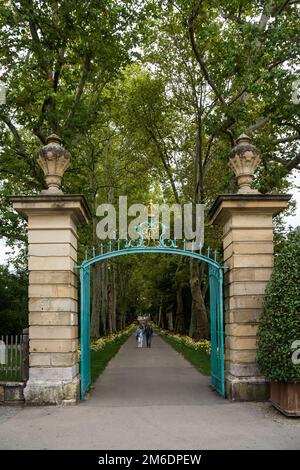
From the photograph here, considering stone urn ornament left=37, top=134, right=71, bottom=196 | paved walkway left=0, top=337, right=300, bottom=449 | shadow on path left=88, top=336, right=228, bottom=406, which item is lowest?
shadow on path left=88, top=336, right=228, bottom=406

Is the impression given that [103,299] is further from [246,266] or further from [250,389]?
[250,389]

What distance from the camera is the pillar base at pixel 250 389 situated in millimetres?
10773

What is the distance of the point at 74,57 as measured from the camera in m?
18.8

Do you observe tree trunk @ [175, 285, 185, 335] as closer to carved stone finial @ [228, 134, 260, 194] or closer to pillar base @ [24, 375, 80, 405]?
carved stone finial @ [228, 134, 260, 194]

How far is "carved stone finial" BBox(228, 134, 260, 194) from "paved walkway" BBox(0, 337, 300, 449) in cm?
448

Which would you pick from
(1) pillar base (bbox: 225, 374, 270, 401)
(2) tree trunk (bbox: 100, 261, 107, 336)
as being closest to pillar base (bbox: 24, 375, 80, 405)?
(1) pillar base (bbox: 225, 374, 270, 401)

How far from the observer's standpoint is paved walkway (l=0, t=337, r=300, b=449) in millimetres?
7430

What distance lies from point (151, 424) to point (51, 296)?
140 inches

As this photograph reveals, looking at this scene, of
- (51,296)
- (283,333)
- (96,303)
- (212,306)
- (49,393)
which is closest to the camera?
(283,333)

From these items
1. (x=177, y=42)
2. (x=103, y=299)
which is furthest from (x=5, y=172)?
(x=103, y=299)

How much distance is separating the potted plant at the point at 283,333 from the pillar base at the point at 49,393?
3.73 m

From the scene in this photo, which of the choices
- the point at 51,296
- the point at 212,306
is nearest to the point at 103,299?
the point at 212,306

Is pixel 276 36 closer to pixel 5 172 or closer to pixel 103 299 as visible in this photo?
pixel 5 172

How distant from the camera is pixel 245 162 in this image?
11562mm
